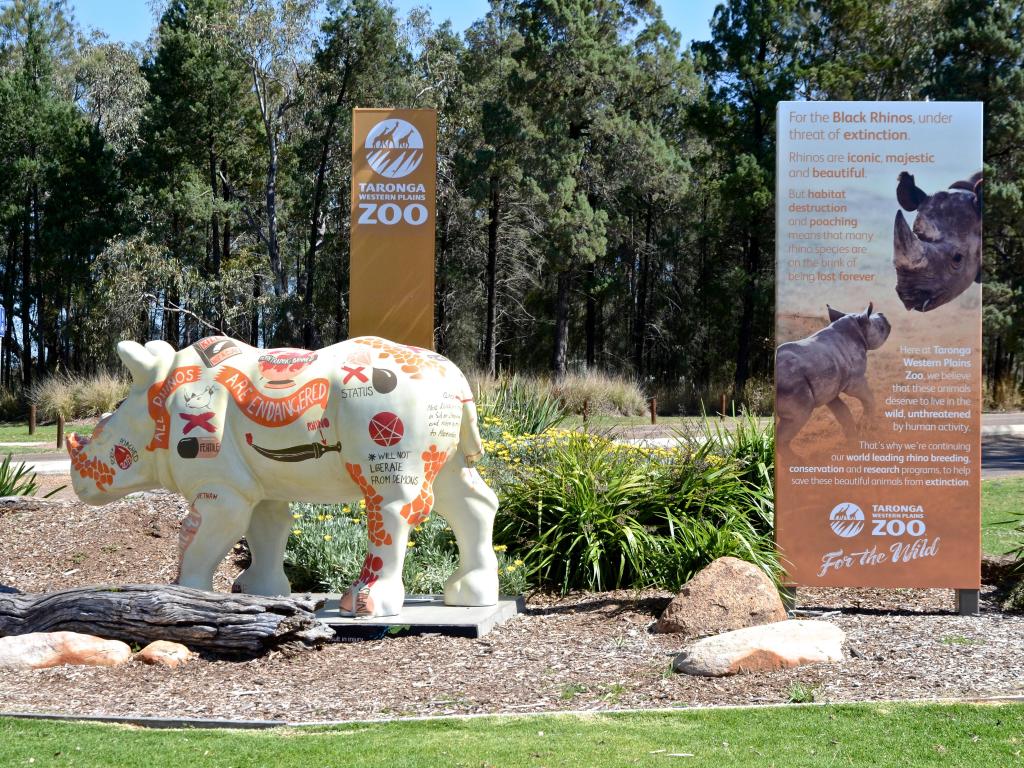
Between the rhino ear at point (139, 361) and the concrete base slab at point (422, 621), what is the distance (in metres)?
1.91

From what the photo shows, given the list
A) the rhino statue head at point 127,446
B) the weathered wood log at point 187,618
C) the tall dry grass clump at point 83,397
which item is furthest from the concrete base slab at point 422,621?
the tall dry grass clump at point 83,397

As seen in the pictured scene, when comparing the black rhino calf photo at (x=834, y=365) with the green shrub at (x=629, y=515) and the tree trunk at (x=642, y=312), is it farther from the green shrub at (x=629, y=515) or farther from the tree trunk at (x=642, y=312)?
the tree trunk at (x=642, y=312)

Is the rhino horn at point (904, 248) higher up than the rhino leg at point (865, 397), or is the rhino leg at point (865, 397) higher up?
Answer: the rhino horn at point (904, 248)

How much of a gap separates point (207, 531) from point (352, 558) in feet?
6.16

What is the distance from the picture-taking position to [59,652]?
608cm

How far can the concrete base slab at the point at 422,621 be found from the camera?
659 cm

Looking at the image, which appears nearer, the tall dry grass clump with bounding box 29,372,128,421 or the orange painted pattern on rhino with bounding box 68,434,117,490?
the orange painted pattern on rhino with bounding box 68,434,117,490

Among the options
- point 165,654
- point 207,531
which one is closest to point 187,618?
point 165,654

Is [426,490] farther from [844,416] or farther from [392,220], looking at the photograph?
[392,220]

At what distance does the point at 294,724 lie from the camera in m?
5.00

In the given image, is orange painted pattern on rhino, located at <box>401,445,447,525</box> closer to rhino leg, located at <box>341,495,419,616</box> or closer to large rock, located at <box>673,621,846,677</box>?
rhino leg, located at <box>341,495,419,616</box>

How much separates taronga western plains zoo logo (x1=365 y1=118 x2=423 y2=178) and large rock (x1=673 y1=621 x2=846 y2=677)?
Answer: 9.71 meters

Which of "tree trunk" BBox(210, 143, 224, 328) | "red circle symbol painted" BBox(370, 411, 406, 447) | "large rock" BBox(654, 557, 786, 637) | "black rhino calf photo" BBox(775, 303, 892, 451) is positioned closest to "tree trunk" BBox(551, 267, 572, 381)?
"tree trunk" BBox(210, 143, 224, 328)

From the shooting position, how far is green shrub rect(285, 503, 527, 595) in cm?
823
